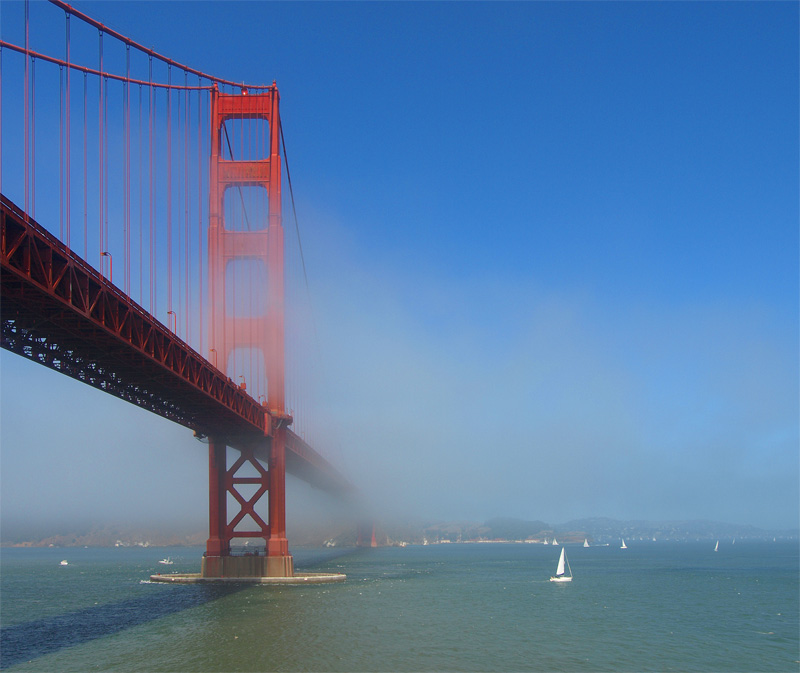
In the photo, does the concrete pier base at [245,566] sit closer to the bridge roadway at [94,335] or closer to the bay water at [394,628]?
the bay water at [394,628]

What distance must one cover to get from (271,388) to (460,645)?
79.3ft

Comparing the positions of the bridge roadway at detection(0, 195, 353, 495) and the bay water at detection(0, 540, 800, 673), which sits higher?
the bridge roadway at detection(0, 195, 353, 495)

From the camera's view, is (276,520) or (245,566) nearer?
(245,566)

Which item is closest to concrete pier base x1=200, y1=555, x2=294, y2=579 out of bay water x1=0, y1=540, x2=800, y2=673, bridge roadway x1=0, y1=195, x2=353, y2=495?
bay water x1=0, y1=540, x2=800, y2=673

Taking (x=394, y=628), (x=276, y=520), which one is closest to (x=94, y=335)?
(x=394, y=628)

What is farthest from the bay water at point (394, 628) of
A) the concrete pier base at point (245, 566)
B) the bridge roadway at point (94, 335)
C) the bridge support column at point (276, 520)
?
the bridge roadway at point (94, 335)

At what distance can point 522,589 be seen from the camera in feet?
178

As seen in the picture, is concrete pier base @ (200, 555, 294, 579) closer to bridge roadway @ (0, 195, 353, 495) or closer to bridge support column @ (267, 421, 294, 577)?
bridge support column @ (267, 421, 294, 577)

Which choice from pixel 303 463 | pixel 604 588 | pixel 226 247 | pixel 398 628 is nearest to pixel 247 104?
pixel 226 247

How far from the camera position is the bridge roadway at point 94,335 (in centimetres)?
2031

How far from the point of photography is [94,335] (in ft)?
83.8

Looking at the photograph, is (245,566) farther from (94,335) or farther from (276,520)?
(94,335)

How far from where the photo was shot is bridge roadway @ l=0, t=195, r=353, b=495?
66.6 feet

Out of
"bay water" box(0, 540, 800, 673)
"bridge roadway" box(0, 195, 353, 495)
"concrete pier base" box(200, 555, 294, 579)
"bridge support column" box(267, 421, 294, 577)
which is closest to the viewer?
"bridge roadway" box(0, 195, 353, 495)
